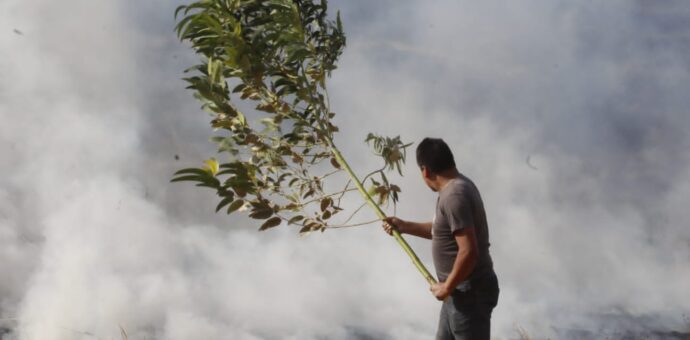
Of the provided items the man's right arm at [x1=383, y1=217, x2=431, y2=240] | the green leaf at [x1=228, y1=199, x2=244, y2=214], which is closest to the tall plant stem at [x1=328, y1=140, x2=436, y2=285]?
the man's right arm at [x1=383, y1=217, x2=431, y2=240]

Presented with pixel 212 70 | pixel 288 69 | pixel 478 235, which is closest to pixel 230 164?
pixel 212 70

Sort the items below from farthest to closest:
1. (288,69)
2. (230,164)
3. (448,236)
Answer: (288,69) → (230,164) → (448,236)

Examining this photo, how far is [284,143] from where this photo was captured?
5711 millimetres

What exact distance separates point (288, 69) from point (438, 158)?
5.68 ft

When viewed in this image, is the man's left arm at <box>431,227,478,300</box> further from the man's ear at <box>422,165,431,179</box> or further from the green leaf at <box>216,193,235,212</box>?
the green leaf at <box>216,193,235,212</box>

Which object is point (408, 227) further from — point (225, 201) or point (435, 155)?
point (225, 201)

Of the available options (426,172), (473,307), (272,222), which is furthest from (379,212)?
(473,307)

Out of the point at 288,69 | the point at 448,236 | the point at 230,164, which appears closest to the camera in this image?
the point at 448,236

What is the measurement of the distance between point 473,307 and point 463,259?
53 cm

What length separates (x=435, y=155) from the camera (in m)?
4.76

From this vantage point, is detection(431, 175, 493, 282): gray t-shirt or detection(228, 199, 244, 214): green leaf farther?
detection(228, 199, 244, 214): green leaf

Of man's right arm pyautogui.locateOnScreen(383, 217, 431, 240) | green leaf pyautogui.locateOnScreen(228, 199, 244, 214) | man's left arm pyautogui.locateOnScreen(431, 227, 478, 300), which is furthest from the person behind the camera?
man's right arm pyautogui.locateOnScreen(383, 217, 431, 240)

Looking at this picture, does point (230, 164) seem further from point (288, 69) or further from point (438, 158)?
point (438, 158)

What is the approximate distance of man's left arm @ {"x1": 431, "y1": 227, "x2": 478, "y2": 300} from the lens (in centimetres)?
446
